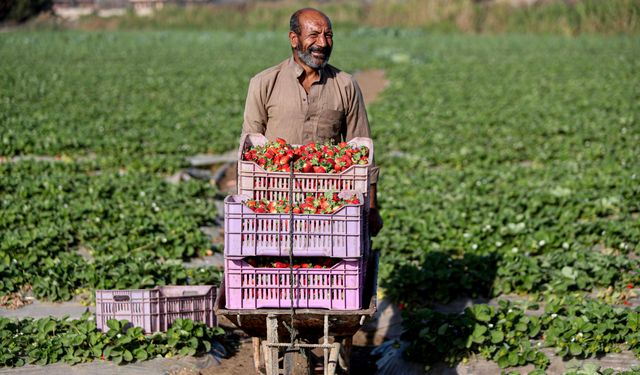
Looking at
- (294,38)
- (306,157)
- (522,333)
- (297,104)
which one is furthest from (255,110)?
(522,333)

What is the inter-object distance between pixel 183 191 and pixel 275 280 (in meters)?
6.74

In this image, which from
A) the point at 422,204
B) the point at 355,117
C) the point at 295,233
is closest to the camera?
the point at 295,233

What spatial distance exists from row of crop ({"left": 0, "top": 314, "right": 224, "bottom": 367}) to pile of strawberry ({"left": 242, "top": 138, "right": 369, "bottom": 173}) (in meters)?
1.88

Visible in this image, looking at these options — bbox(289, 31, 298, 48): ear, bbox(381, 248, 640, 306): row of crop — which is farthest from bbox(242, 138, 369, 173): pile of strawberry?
bbox(381, 248, 640, 306): row of crop

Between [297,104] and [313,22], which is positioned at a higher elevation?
[313,22]

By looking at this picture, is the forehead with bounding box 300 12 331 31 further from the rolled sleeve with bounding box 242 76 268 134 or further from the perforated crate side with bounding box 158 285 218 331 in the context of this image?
the perforated crate side with bounding box 158 285 218 331

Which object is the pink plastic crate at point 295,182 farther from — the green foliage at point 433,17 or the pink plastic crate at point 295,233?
the green foliage at point 433,17

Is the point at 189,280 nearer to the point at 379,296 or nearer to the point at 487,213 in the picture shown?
the point at 379,296

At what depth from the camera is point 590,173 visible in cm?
1220

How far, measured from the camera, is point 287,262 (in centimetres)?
485

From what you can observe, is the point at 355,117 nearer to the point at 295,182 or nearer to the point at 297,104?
the point at 297,104

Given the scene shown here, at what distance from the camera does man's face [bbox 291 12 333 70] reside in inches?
216

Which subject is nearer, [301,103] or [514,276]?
[301,103]

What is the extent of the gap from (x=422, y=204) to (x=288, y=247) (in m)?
6.24
